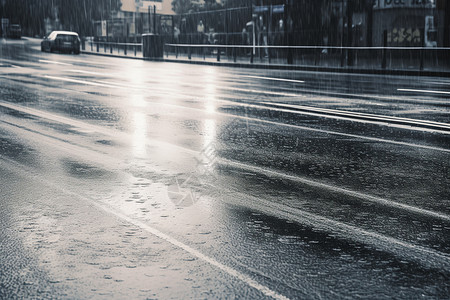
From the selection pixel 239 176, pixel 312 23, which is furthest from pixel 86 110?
pixel 312 23

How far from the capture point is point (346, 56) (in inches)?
1204

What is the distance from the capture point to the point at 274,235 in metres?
5.02

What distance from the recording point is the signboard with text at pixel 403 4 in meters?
33.7

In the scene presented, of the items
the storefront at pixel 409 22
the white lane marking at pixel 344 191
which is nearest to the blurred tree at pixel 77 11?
the storefront at pixel 409 22

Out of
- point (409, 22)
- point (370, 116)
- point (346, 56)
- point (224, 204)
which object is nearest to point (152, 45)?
point (346, 56)

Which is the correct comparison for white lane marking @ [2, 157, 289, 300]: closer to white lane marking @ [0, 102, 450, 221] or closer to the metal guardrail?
white lane marking @ [0, 102, 450, 221]

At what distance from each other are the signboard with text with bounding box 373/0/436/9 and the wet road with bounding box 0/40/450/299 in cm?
2273

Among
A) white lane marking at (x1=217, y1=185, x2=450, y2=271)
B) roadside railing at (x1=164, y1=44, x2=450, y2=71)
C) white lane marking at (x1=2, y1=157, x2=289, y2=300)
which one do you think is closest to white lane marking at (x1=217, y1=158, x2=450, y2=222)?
white lane marking at (x1=217, y1=185, x2=450, y2=271)

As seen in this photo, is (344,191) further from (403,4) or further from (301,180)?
(403,4)

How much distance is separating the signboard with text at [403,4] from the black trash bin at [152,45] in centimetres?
1294

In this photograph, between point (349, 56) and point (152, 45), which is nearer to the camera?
point (349, 56)

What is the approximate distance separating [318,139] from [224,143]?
4.80 ft

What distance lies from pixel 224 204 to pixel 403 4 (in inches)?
1233

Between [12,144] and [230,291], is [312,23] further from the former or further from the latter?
[230,291]
